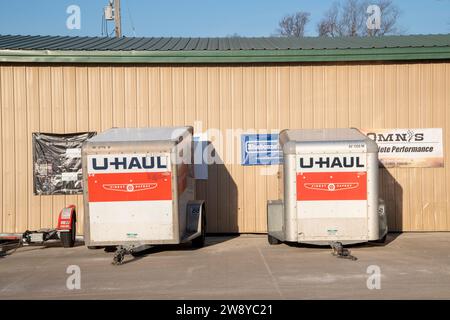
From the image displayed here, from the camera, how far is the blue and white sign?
49.9 feet

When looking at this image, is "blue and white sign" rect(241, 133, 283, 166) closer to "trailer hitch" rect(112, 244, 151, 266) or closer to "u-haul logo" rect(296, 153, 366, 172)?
"u-haul logo" rect(296, 153, 366, 172)

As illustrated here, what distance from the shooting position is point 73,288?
954 cm

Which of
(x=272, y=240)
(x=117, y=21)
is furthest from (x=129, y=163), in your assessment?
(x=117, y=21)

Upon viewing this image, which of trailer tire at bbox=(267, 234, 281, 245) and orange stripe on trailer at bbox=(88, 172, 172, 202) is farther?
trailer tire at bbox=(267, 234, 281, 245)

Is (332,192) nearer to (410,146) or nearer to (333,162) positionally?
(333,162)

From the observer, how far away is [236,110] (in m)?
15.2

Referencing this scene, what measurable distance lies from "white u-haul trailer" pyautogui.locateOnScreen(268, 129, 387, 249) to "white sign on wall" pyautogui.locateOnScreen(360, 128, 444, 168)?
3.14m

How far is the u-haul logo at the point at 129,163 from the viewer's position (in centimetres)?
1178

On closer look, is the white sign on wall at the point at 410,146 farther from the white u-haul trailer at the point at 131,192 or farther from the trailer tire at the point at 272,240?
the white u-haul trailer at the point at 131,192

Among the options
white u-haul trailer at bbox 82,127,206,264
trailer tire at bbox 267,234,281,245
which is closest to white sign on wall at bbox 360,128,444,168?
trailer tire at bbox 267,234,281,245

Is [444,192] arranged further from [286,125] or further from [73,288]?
[73,288]

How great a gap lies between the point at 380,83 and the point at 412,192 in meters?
2.90

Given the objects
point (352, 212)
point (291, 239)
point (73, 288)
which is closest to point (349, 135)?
point (352, 212)

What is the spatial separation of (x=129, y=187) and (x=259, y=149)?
14.7 feet
